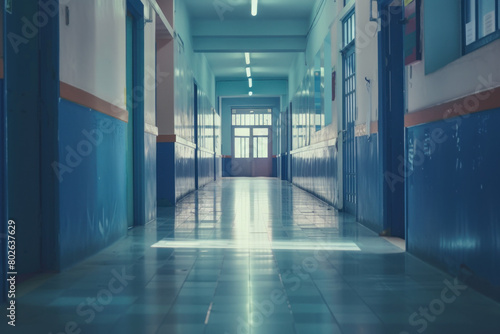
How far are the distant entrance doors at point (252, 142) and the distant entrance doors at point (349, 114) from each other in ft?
65.1

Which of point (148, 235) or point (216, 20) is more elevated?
point (216, 20)

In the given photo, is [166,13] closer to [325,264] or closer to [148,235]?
[148,235]

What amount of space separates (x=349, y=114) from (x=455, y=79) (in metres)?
5.16

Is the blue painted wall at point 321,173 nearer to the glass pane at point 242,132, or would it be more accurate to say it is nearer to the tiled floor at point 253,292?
the tiled floor at point 253,292

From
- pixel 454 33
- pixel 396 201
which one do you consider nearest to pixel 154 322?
pixel 454 33

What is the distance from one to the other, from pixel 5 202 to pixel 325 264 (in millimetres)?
2306

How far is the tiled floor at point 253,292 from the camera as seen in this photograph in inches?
101

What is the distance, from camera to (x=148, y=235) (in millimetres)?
5809

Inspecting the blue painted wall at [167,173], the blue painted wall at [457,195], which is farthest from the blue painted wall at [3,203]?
the blue painted wall at [167,173]

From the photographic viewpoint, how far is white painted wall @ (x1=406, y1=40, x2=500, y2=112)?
3.06 m

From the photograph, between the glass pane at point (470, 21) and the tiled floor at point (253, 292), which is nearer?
the tiled floor at point (253, 292)

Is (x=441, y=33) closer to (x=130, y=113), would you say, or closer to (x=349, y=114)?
(x=130, y=113)

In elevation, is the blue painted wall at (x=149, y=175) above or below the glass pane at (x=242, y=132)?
below

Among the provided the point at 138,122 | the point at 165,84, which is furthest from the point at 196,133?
the point at 138,122
